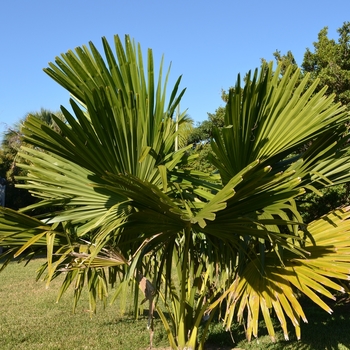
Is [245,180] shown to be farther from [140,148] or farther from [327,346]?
[327,346]

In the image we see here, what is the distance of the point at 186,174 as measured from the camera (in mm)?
3174

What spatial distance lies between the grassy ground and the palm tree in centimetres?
175

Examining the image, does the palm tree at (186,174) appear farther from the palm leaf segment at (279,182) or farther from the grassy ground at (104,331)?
the grassy ground at (104,331)

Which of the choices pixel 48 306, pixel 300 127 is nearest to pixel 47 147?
pixel 300 127

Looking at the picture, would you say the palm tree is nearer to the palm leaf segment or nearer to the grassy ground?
the palm leaf segment

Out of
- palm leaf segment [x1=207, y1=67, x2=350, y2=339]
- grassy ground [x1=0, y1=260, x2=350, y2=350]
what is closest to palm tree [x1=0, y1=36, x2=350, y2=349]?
palm leaf segment [x1=207, y1=67, x2=350, y2=339]

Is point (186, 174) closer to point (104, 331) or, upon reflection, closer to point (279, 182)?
point (279, 182)

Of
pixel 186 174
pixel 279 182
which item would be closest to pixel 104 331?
pixel 186 174

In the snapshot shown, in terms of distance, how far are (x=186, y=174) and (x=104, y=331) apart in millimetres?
3834

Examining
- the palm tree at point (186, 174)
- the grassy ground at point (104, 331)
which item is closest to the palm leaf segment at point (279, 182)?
the palm tree at point (186, 174)

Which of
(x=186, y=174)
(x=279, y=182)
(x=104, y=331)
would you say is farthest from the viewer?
(x=104, y=331)

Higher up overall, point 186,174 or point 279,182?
point 186,174

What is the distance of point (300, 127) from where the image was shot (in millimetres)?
2889

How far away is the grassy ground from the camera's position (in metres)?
5.29
